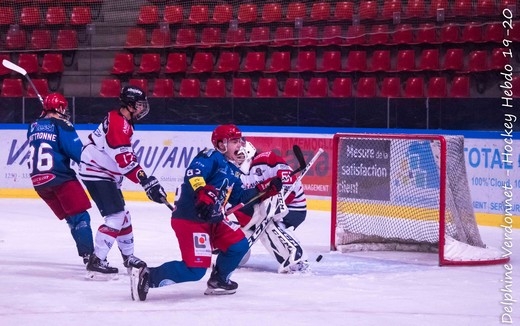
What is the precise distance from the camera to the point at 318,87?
42.8ft

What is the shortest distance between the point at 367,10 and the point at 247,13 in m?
1.81

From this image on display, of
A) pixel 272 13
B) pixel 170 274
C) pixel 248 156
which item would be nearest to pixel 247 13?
pixel 272 13

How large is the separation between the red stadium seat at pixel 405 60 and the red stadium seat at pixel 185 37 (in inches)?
119

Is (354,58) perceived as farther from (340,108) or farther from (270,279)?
(270,279)

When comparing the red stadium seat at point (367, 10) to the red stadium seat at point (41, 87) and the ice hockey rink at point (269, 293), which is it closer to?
the red stadium seat at point (41, 87)

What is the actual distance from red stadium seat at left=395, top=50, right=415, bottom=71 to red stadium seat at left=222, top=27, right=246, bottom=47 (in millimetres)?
2246

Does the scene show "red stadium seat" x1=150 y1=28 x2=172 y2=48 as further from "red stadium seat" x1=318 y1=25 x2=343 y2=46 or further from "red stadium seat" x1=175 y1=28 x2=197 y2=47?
"red stadium seat" x1=318 y1=25 x2=343 y2=46

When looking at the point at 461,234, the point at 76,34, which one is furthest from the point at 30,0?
the point at 461,234

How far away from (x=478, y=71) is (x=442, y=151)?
487cm

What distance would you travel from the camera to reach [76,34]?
48.2 ft

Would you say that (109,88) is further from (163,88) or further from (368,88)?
(368,88)

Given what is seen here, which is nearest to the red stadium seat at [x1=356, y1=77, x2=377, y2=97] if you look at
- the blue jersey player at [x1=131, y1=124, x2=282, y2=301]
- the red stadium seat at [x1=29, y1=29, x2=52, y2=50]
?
the red stadium seat at [x1=29, y1=29, x2=52, y2=50]

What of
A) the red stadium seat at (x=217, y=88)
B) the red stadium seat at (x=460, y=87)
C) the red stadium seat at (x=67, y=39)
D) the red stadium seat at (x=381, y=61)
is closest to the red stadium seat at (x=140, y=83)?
the red stadium seat at (x=217, y=88)

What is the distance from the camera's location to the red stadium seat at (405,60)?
42.4 ft
